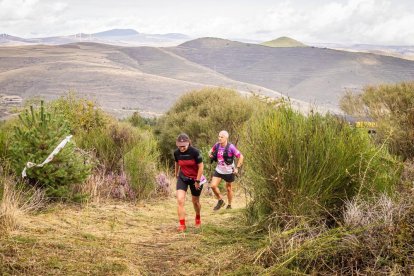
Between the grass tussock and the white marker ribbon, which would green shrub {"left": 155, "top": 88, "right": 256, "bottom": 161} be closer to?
the white marker ribbon

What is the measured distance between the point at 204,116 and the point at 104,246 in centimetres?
2079

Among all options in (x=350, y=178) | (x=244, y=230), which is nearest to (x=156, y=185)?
(x=244, y=230)

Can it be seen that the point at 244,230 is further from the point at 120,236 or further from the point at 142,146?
the point at 142,146

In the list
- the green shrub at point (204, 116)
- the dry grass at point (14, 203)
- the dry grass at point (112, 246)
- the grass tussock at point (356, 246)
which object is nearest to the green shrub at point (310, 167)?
the grass tussock at point (356, 246)

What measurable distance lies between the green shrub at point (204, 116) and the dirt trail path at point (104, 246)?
1482cm

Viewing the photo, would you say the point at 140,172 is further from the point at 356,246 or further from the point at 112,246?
the point at 356,246

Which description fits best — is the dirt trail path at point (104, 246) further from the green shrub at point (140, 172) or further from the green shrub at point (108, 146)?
the green shrub at point (108, 146)

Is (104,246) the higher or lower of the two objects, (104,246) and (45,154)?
the lower

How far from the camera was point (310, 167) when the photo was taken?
5.75 meters

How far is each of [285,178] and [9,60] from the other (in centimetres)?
17609

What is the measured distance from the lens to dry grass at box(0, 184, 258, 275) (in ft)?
17.1

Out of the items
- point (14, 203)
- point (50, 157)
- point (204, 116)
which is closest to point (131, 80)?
point (204, 116)

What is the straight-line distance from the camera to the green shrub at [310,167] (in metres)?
5.71

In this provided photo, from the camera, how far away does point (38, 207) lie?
795 centimetres
